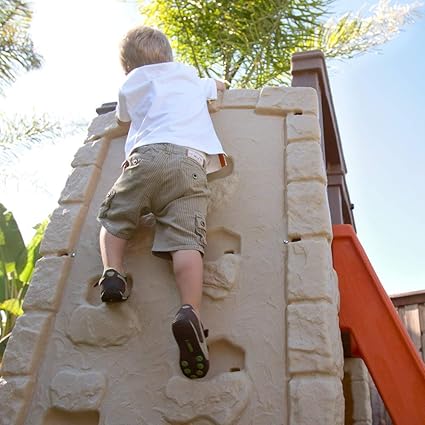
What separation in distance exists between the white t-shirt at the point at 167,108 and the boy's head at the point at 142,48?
0.23 ft

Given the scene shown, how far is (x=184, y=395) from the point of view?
1760 millimetres

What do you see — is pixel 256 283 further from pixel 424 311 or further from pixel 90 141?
pixel 424 311

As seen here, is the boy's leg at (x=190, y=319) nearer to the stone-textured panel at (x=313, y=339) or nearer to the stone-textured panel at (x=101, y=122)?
the stone-textured panel at (x=313, y=339)

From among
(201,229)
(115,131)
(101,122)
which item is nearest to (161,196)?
(201,229)

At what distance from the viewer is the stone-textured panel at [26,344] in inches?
76.9

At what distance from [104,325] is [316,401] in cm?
80


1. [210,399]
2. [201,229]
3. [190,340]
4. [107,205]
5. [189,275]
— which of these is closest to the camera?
[190,340]

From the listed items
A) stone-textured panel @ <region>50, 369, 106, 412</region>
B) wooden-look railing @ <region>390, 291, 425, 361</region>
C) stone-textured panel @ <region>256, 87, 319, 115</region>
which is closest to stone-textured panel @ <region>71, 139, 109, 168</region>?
stone-textured panel @ <region>256, 87, 319, 115</region>

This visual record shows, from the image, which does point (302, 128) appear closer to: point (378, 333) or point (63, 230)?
point (378, 333)

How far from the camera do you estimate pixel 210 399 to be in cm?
173

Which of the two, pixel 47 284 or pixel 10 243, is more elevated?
pixel 10 243

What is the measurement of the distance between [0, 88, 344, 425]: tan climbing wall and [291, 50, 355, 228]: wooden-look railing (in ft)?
1.60

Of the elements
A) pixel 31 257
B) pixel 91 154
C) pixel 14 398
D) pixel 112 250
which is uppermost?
pixel 31 257

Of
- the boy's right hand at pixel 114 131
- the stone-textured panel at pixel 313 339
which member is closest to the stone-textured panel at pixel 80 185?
the boy's right hand at pixel 114 131
